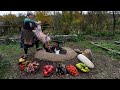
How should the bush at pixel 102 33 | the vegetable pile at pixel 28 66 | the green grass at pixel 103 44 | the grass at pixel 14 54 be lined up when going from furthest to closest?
the bush at pixel 102 33
the green grass at pixel 103 44
the grass at pixel 14 54
the vegetable pile at pixel 28 66

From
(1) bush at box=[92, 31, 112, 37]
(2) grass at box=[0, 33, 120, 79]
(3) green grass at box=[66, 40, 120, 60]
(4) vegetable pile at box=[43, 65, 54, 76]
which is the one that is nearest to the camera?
(4) vegetable pile at box=[43, 65, 54, 76]

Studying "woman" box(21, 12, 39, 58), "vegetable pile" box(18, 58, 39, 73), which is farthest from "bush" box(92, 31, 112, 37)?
"vegetable pile" box(18, 58, 39, 73)

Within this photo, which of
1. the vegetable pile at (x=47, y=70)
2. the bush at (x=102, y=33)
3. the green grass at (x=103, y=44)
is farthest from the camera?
the bush at (x=102, y=33)

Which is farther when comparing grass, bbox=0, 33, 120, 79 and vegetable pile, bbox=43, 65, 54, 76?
grass, bbox=0, 33, 120, 79

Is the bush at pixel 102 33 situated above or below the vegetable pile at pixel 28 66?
above

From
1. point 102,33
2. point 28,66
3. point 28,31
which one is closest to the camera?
point 28,66

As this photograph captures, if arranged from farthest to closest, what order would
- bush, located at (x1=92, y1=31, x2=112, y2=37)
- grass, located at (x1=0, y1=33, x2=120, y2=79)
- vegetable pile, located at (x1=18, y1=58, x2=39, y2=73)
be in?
bush, located at (x1=92, y1=31, x2=112, y2=37) < grass, located at (x1=0, y1=33, x2=120, y2=79) < vegetable pile, located at (x1=18, y1=58, x2=39, y2=73)

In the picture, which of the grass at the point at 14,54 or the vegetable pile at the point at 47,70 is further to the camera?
the grass at the point at 14,54

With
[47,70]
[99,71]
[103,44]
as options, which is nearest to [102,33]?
[103,44]

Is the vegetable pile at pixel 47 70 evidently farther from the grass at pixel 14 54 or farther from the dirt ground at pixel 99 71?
the grass at pixel 14 54

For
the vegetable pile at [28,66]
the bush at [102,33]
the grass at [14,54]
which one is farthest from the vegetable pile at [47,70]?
the bush at [102,33]

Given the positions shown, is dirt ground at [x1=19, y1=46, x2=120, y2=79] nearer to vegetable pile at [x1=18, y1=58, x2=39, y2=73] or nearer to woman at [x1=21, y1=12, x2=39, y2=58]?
vegetable pile at [x1=18, y1=58, x2=39, y2=73]

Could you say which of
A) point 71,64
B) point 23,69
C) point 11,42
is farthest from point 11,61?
point 11,42

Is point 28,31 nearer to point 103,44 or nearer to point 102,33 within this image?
point 103,44
